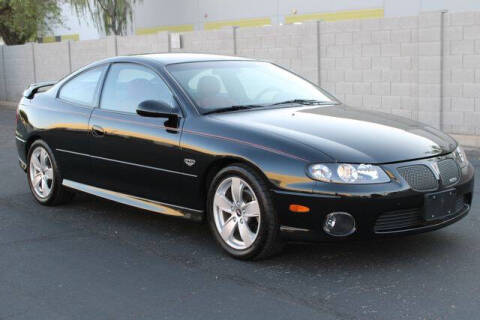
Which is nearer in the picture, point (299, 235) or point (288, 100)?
point (299, 235)

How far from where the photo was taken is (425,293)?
4293 millimetres

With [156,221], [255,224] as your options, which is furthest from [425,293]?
[156,221]

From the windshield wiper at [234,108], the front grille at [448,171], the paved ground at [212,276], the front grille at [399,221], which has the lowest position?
the paved ground at [212,276]

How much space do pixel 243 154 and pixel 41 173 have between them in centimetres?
297

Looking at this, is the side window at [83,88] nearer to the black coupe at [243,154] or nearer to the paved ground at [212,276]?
the black coupe at [243,154]

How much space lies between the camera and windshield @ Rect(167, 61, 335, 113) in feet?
18.6

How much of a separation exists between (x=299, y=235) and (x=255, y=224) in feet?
1.36

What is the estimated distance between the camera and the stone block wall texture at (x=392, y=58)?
39.1ft

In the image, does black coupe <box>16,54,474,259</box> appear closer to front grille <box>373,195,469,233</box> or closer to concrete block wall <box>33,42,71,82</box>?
front grille <box>373,195,469,233</box>

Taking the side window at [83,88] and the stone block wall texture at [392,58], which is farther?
the stone block wall texture at [392,58]

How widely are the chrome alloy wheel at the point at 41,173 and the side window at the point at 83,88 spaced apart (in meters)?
0.62

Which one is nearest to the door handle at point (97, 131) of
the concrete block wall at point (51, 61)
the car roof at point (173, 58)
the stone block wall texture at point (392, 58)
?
the car roof at point (173, 58)

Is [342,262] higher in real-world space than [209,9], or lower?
lower

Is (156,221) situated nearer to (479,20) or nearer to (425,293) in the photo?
(425,293)
